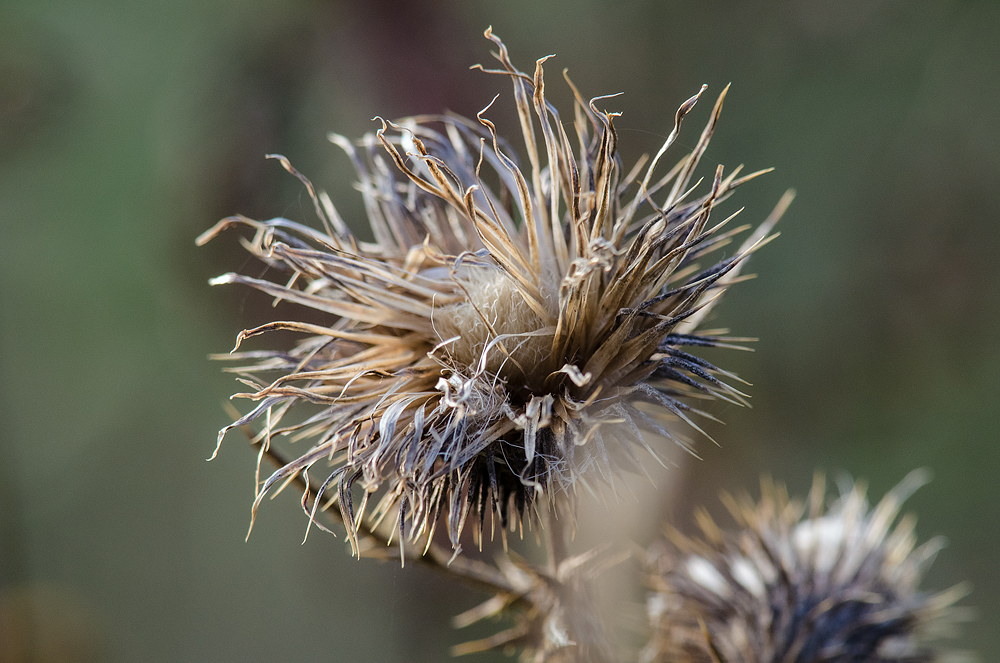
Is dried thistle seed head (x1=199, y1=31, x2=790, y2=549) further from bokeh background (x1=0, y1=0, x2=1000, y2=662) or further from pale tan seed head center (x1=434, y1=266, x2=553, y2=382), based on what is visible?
bokeh background (x1=0, y1=0, x2=1000, y2=662)

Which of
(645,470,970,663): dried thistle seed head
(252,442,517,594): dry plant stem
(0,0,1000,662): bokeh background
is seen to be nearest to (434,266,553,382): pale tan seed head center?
(252,442,517,594): dry plant stem

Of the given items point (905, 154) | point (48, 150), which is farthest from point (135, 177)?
point (905, 154)

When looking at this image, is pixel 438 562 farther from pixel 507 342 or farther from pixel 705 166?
pixel 705 166

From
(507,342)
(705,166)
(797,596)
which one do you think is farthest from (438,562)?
(705,166)

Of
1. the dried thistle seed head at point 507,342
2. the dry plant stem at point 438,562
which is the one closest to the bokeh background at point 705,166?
the dry plant stem at point 438,562

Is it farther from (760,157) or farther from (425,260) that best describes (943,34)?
(425,260)
